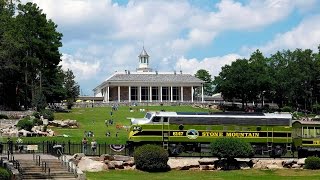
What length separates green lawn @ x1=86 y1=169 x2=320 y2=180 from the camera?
1454 inches

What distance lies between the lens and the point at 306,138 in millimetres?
44188

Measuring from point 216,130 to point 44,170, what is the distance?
14575 millimetres

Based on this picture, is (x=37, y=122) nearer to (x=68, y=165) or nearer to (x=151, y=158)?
(x=151, y=158)

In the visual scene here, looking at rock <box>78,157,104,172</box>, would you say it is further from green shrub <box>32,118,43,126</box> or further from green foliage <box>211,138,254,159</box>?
green shrub <box>32,118,43,126</box>

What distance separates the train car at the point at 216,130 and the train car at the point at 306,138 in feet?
1.82

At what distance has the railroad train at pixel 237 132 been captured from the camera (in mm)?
43906

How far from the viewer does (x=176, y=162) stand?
4088 centimetres

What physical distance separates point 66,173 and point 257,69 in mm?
79084

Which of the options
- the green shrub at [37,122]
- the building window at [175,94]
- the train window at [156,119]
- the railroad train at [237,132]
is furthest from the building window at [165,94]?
the train window at [156,119]

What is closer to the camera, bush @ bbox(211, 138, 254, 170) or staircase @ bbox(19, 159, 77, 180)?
staircase @ bbox(19, 159, 77, 180)

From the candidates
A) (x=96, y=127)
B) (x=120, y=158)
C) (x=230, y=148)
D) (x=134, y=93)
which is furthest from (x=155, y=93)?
(x=230, y=148)

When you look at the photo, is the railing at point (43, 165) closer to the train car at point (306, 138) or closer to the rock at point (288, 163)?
the rock at point (288, 163)

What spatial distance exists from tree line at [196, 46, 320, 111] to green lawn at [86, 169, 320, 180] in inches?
2459

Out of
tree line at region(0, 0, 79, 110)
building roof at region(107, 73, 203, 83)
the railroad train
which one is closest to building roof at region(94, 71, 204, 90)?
building roof at region(107, 73, 203, 83)
